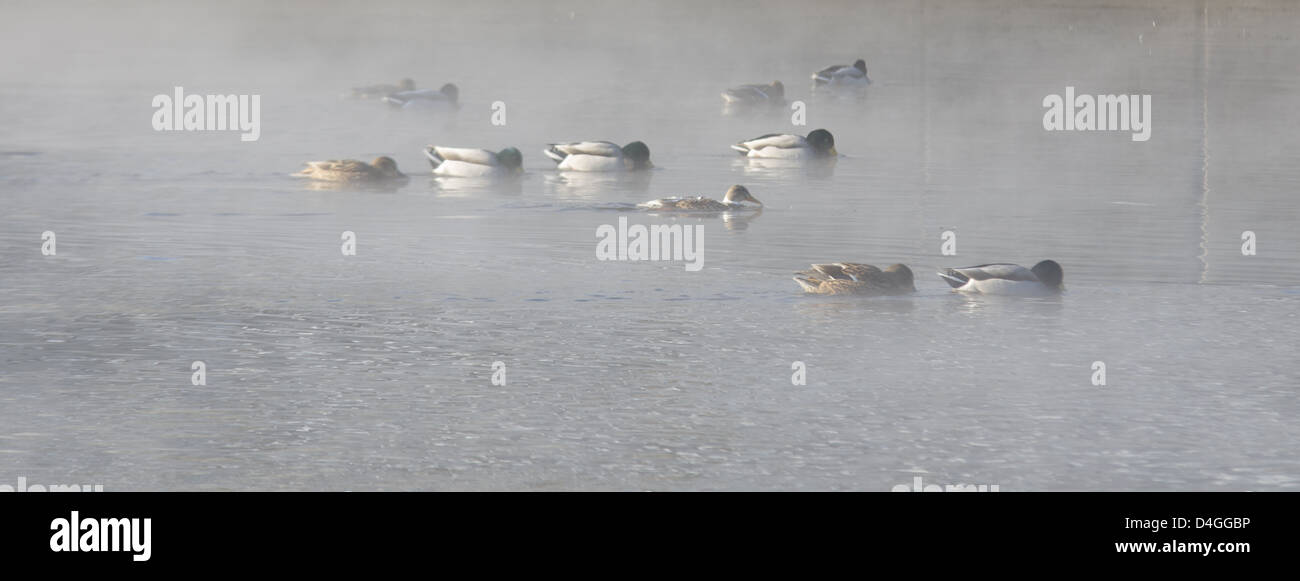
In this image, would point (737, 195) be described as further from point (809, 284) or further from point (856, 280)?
point (856, 280)

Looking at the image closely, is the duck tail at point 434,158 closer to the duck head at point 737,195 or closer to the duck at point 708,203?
the duck at point 708,203

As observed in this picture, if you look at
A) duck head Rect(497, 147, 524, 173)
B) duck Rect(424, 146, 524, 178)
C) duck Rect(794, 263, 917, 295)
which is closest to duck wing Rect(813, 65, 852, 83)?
duck Rect(424, 146, 524, 178)

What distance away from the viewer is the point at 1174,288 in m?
16.6

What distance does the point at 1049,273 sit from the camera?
53.1ft

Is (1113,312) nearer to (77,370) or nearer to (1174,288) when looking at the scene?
(1174,288)

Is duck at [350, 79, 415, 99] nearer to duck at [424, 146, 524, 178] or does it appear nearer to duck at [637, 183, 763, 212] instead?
duck at [424, 146, 524, 178]

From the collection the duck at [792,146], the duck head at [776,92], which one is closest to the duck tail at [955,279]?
the duck at [792,146]

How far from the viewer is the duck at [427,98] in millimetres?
36781

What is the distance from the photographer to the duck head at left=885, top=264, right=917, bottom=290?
16156mm

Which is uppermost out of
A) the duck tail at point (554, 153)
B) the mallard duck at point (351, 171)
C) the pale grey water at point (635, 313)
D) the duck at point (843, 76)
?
the duck at point (843, 76)

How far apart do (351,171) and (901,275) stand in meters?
10.1

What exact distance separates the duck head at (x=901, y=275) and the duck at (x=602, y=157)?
10.3 metres

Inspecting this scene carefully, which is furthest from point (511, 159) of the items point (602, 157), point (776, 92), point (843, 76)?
point (843, 76)
